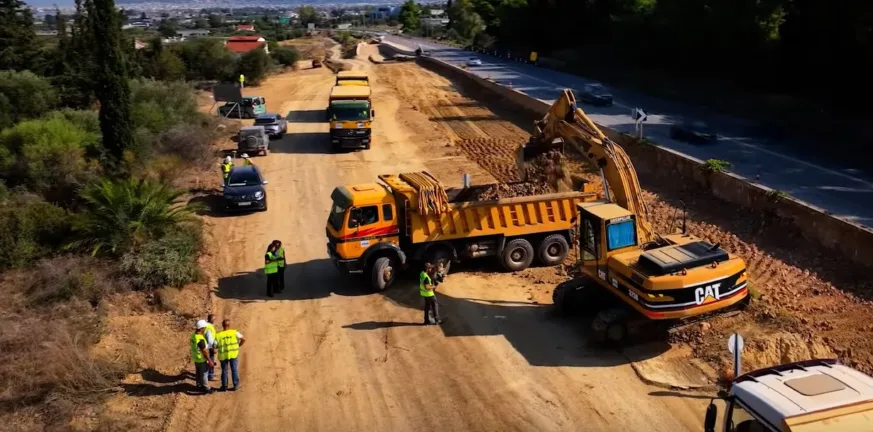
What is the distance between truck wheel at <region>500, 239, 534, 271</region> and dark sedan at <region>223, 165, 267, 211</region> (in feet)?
35.2

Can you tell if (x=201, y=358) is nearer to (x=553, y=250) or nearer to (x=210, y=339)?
(x=210, y=339)

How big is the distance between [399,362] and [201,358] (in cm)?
396

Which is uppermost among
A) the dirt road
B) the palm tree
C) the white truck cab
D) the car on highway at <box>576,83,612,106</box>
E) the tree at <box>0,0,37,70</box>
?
the tree at <box>0,0,37,70</box>

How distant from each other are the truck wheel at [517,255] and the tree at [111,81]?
658 inches

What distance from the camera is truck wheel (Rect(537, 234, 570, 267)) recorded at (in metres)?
19.2

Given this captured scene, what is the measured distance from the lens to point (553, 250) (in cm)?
1944

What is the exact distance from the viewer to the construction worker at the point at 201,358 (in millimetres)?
13594

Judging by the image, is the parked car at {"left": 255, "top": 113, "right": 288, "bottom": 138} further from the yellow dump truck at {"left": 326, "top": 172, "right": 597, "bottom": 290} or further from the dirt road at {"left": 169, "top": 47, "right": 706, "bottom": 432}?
the yellow dump truck at {"left": 326, "top": 172, "right": 597, "bottom": 290}

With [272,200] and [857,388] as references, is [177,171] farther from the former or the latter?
[857,388]

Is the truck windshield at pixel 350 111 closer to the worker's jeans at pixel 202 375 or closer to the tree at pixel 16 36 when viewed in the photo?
the tree at pixel 16 36

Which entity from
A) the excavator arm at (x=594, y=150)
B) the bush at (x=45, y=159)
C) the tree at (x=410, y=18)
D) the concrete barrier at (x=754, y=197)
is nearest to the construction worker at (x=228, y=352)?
the excavator arm at (x=594, y=150)

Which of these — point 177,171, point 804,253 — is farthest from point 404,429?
point 177,171

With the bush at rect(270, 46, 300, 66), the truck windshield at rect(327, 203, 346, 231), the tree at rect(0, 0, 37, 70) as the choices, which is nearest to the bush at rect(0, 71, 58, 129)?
the tree at rect(0, 0, 37, 70)

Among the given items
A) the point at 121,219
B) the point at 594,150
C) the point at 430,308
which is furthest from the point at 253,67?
the point at 430,308
